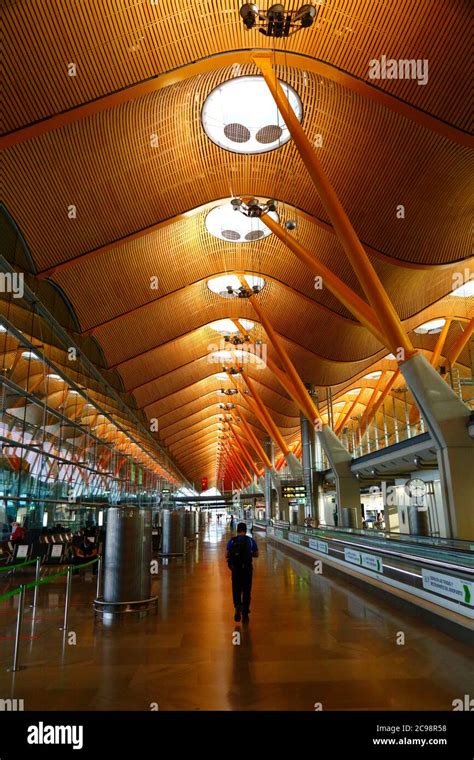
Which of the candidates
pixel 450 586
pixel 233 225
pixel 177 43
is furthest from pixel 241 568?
pixel 233 225

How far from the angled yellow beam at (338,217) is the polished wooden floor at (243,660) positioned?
24.0ft

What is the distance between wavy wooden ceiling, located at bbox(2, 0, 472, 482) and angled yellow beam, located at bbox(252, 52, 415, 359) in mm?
1049

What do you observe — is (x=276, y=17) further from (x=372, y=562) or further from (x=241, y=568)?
(x=372, y=562)

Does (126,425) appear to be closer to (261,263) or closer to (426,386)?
(261,263)

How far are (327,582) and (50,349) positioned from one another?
10.2m

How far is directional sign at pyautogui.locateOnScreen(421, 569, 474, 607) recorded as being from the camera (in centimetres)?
628

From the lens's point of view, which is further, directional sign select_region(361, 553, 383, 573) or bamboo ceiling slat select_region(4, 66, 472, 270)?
bamboo ceiling slat select_region(4, 66, 472, 270)

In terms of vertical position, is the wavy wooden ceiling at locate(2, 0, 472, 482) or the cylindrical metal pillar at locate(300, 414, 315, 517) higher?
the wavy wooden ceiling at locate(2, 0, 472, 482)

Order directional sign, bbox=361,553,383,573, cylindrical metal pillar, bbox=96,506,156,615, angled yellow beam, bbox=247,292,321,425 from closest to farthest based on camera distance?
cylindrical metal pillar, bbox=96,506,156,615
directional sign, bbox=361,553,383,573
angled yellow beam, bbox=247,292,321,425

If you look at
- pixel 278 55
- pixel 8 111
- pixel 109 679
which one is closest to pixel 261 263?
pixel 278 55

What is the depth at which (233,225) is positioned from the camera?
74.2ft

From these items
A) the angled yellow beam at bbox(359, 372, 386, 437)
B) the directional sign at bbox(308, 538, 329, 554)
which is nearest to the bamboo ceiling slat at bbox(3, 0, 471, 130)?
the directional sign at bbox(308, 538, 329, 554)

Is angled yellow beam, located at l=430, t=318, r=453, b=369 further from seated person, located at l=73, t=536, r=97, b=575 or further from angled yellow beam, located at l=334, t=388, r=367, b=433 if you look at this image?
seated person, located at l=73, t=536, r=97, b=575

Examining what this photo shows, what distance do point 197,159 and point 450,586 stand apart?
14174 millimetres
